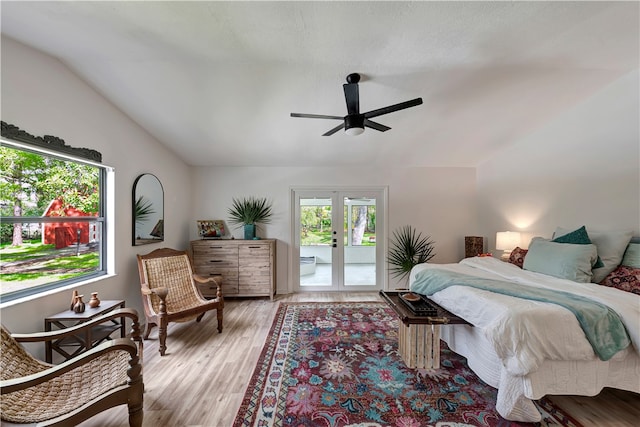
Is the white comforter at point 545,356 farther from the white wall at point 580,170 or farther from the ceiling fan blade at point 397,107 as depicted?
the ceiling fan blade at point 397,107

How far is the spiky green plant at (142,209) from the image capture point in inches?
122

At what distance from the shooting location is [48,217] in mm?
2148

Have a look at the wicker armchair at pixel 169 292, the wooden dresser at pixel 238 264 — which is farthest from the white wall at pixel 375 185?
the wicker armchair at pixel 169 292

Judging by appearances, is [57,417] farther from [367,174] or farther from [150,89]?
[367,174]

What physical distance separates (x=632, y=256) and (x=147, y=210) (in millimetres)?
5165

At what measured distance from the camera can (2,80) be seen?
69.4 inches

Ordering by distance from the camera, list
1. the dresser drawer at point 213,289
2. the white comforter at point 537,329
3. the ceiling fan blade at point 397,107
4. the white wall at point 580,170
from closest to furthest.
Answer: the white comforter at point 537,329 → the ceiling fan blade at point 397,107 → the white wall at point 580,170 → the dresser drawer at point 213,289

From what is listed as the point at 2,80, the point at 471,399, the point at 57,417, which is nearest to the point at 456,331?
the point at 471,399

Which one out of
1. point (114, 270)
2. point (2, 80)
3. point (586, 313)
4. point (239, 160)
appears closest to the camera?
point (586, 313)

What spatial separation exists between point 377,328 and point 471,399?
1.24 metres

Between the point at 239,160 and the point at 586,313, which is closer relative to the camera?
the point at 586,313

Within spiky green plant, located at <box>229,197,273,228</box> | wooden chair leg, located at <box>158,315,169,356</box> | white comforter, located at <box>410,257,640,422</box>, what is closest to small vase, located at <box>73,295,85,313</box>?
wooden chair leg, located at <box>158,315,169,356</box>

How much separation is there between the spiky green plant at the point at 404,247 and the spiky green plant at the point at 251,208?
2.33 metres

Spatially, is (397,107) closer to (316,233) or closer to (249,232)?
(316,233)
